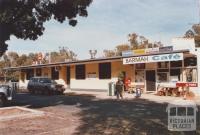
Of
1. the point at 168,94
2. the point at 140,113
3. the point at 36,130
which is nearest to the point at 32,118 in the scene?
the point at 36,130

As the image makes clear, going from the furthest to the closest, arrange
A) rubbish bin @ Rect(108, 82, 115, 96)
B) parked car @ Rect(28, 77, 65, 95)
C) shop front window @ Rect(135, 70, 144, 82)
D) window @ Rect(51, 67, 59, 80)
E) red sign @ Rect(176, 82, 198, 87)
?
1. window @ Rect(51, 67, 59, 80)
2. parked car @ Rect(28, 77, 65, 95)
3. shop front window @ Rect(135, 70, 144, 82)
4. rubbish bin @ Rect(108, 82, 115, 96)
5. red sign @ Rect(176, 82, 198, 87)

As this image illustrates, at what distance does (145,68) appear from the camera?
34906 mm

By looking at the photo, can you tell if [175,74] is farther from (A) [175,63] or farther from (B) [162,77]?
(B) [162,77]

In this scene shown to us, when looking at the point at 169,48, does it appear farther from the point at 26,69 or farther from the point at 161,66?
the point at 26,69

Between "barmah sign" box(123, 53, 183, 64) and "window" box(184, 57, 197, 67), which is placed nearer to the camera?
"barmah sign" box(123, 53, 183, 64)

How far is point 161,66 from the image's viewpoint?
33312mm

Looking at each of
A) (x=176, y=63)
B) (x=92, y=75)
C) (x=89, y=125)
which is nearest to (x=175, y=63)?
(x=176, y=63)

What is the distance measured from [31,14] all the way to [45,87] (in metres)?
15.4

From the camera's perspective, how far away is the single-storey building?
3030 centimetres

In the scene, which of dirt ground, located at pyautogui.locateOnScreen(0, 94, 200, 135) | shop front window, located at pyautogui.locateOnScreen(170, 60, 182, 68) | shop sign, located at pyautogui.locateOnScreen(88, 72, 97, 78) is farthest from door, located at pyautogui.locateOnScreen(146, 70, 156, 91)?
dirt ground, located at pyautogui.locateOnScreen(0, 94, 200, 135)

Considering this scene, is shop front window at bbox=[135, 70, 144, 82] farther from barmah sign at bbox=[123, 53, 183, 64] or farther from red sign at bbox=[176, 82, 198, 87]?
red sign at bbox=[176, 82, 198, 87]

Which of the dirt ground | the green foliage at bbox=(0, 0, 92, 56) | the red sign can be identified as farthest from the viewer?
the red sign

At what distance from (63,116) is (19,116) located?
79.8 inches

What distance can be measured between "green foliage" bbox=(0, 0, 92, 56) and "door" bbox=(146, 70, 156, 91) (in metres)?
13.0
